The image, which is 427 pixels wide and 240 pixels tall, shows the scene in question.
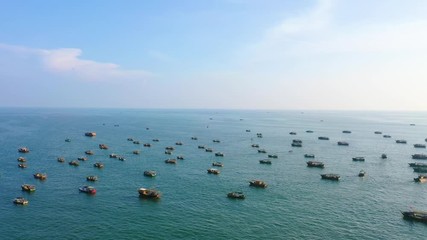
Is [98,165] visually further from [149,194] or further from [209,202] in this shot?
[209,202]

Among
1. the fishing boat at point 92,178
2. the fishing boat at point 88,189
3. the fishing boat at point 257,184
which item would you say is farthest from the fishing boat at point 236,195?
the fishing boat at point 92,178

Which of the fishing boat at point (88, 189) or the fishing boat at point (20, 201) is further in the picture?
the fishing boat at point (88, 189)

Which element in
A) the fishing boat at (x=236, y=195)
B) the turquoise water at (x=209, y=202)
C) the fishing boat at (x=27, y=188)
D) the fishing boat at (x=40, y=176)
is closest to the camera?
the turquoise water at (x=209, y=202)

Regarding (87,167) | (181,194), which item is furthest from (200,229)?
(87,167)

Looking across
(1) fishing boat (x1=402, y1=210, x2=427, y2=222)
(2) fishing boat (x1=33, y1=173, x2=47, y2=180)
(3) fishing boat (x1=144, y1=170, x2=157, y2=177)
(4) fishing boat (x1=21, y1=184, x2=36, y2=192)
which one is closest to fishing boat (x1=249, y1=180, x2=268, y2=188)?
(3) fishing boat (x1=144, y1=170, x2=157, y2=177)

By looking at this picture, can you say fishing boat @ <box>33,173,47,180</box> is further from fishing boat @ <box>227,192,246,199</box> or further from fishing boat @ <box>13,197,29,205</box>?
fishing boat @ <box>227,192,246,199</box>

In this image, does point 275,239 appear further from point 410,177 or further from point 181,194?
point 410,177

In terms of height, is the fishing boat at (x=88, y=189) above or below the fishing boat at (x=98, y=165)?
below

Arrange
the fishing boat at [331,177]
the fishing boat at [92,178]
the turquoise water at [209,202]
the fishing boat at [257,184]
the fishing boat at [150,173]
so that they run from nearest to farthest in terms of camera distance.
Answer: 1. the turquoise water at [209,202]
2. the fishing boat at [257,184]
3. the fishing boat at [92,178]
4. the fishing boat at [331,177]
5. the fishing boat at [150,173]

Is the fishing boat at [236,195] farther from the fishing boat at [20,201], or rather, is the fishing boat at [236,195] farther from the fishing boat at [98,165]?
the fishing boat at [98,165]
